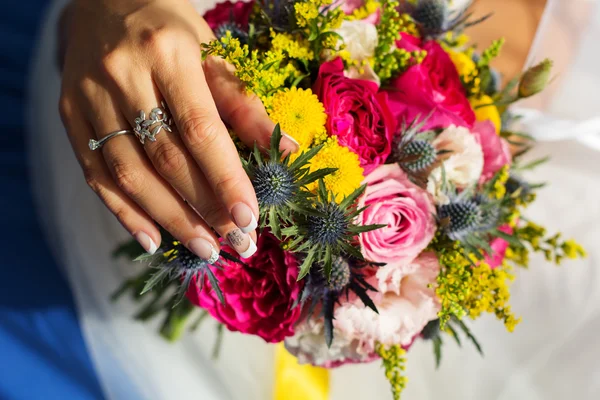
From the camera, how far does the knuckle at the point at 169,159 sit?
0.67 meters

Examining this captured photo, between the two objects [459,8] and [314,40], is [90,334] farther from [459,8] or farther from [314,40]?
[459,8]

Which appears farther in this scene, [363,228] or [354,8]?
[354,8]

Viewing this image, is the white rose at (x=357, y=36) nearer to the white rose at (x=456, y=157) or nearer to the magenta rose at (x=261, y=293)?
the white rose at (x=456, y=157)

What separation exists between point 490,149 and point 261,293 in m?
0.44

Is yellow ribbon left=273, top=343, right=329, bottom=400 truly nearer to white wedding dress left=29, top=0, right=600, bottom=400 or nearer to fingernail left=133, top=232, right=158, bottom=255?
white wedding dress left=29, top=0, right=600, bottom=400

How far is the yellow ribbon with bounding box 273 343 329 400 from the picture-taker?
1.14 metres

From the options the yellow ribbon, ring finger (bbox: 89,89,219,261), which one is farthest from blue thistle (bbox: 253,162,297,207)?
the yellow ribbon

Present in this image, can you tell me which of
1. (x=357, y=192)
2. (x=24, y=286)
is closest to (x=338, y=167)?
(x=357, y=192)

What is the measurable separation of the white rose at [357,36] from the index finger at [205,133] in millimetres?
223

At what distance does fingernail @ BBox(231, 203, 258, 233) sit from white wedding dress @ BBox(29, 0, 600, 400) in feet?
2.09

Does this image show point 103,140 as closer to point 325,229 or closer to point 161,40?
point 161,40

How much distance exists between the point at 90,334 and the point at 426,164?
930mm

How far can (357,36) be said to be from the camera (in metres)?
0.73

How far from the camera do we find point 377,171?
0.68 meters
